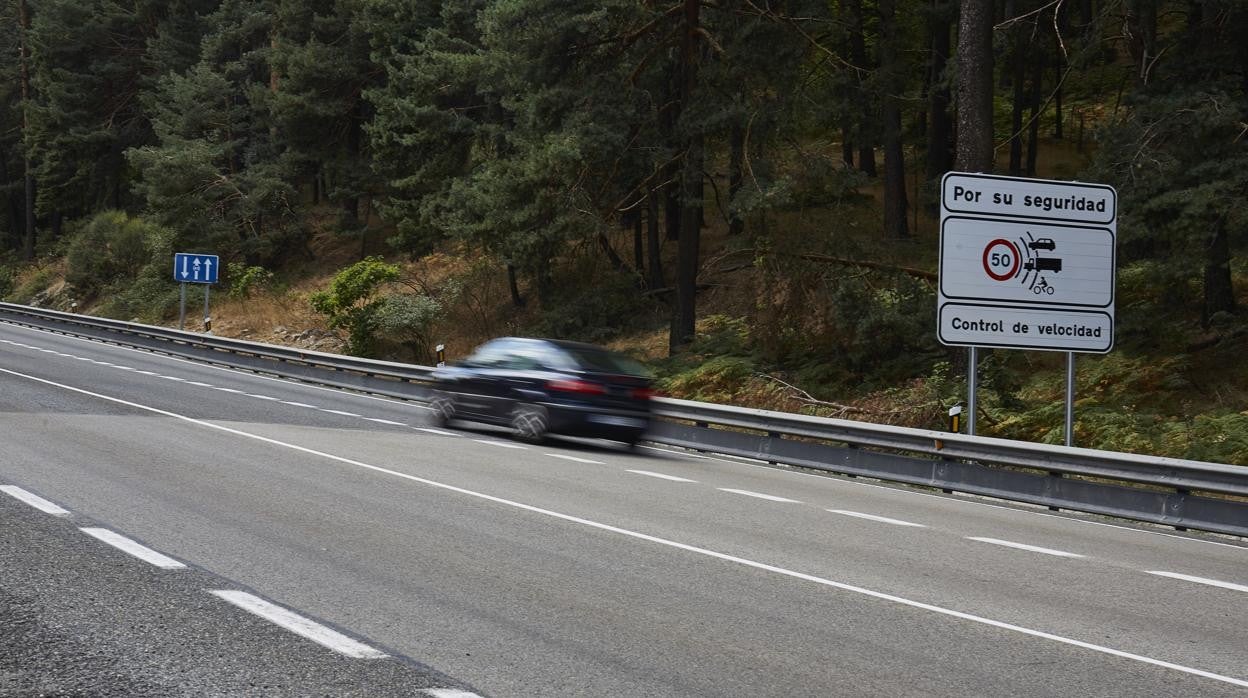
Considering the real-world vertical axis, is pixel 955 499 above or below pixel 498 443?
below

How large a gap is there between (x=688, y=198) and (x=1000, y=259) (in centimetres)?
1209

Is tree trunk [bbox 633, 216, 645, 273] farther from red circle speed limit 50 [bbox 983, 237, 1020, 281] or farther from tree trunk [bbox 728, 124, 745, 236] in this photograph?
red circle speed limit 50 [bbox 983, 237, 1020, 281]

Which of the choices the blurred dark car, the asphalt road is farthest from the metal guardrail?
the blurred dark car

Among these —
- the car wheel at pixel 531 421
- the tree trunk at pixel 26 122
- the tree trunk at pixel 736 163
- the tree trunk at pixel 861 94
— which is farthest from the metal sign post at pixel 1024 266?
the tree trunk at pixel 26 122

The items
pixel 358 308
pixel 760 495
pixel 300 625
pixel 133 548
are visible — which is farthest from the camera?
pixel 358 308

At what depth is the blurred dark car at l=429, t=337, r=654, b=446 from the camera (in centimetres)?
1859

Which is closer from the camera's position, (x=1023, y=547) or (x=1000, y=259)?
(x=1023, y=547)

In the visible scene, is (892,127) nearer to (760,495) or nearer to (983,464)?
(983,464)

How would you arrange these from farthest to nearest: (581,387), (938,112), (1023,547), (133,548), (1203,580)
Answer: (938,112) < (581,387) < (1023,547) < (1203,580) < (133,548)

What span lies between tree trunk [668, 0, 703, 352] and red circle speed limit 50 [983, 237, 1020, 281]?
1168 cm

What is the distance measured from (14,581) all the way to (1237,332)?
68.5 feet

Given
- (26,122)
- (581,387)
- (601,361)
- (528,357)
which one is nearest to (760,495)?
(581,387)

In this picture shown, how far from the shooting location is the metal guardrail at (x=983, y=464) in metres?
13.0

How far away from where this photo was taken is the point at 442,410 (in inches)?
826
